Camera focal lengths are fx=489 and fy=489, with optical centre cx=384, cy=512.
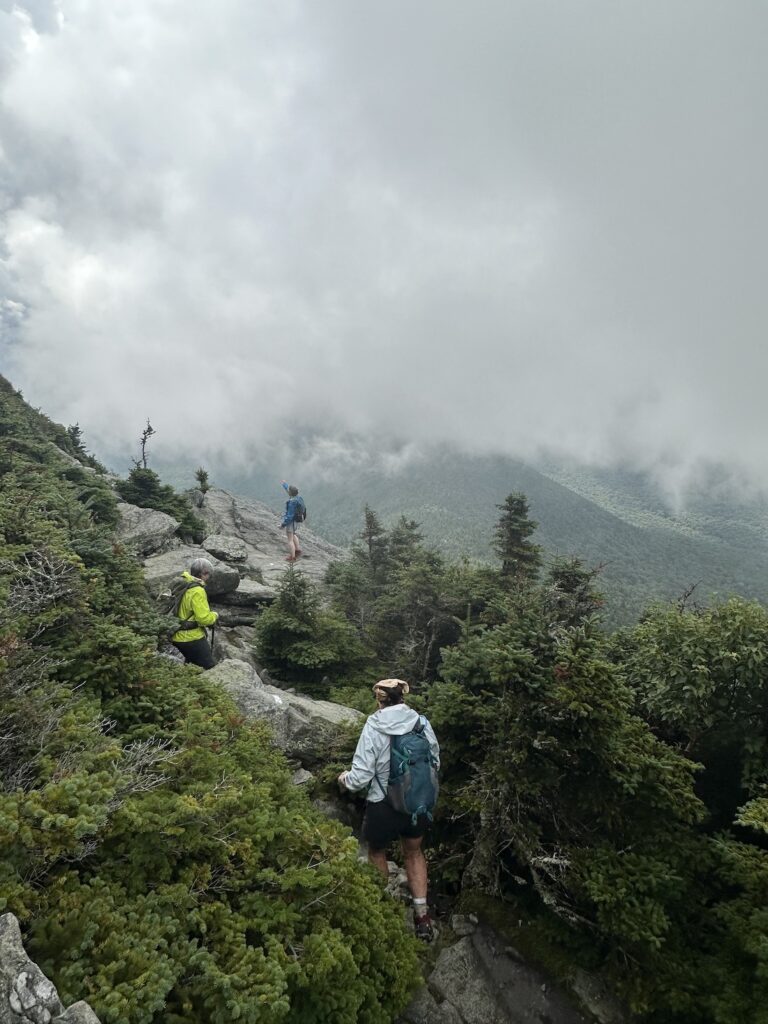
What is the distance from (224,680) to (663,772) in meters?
7.65

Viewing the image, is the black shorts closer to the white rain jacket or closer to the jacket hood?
the white rain jacket

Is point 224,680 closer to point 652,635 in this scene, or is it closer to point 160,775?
point 160,775

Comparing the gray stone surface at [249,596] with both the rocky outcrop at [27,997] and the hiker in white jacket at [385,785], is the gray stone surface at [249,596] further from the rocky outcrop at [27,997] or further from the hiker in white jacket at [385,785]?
the rocky outcrop at [27,997]

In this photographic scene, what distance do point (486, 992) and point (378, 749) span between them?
10.8 ft

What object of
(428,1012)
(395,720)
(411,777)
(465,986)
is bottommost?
(428,1012)

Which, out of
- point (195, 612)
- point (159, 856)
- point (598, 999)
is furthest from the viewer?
point (195, 612)

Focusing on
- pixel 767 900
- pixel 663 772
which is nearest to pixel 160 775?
pixel 663 772

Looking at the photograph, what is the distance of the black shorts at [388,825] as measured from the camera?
630cm

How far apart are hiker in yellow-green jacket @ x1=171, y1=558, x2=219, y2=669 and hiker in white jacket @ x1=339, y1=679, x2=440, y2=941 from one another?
5017 mm

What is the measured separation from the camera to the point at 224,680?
9742 mm

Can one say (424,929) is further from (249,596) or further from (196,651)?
(249,596)

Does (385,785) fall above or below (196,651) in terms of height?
above

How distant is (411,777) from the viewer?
243 inches

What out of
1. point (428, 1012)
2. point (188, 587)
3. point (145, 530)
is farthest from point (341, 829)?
point (145, 530)
